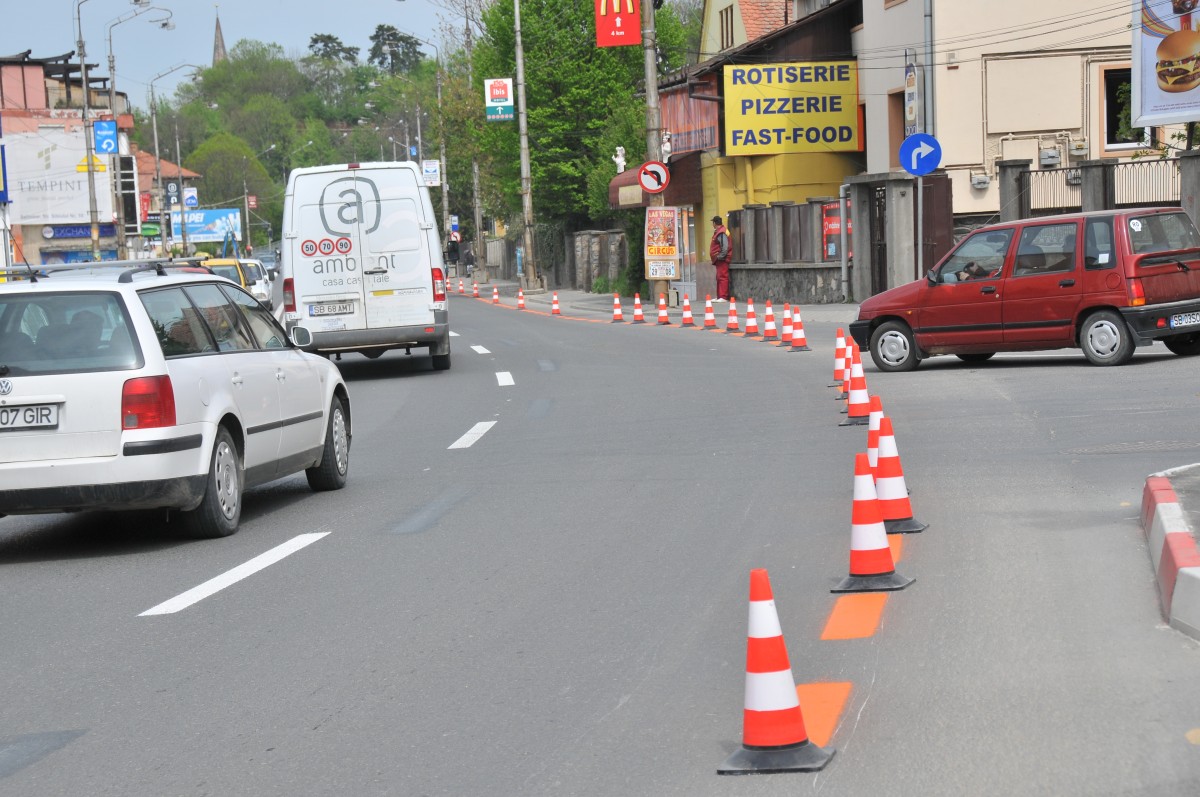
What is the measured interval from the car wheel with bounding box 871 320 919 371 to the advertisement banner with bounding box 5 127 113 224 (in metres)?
77.3

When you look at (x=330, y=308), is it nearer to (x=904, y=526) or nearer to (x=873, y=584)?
(x=904, y=526)

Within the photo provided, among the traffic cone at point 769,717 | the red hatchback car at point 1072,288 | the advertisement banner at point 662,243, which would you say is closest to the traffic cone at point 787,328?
the red hatchback car at point 1072,288

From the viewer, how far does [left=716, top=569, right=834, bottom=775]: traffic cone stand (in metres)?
4.61

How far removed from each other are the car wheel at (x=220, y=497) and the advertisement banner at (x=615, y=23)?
1106 inches

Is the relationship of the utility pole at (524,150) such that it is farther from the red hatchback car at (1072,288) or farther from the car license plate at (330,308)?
the red hatchback car at (1072,288)

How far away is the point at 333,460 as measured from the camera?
11195mm

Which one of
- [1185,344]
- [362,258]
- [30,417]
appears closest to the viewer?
[30,417]

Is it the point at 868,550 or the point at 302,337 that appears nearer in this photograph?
the point at 868,550

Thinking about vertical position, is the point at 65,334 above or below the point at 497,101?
below

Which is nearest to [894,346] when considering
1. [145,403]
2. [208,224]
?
[145,403]

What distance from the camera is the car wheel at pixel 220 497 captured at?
9.07 m

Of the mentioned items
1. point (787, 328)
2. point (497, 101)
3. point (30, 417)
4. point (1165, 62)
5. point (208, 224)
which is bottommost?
point (787, 328)

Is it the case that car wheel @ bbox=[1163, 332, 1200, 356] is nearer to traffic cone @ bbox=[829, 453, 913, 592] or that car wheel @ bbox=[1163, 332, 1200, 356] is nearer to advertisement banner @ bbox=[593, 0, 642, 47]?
traffic cone @ bbox=[829, 453, 913, 592]

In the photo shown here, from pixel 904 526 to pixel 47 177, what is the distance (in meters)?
89.6
